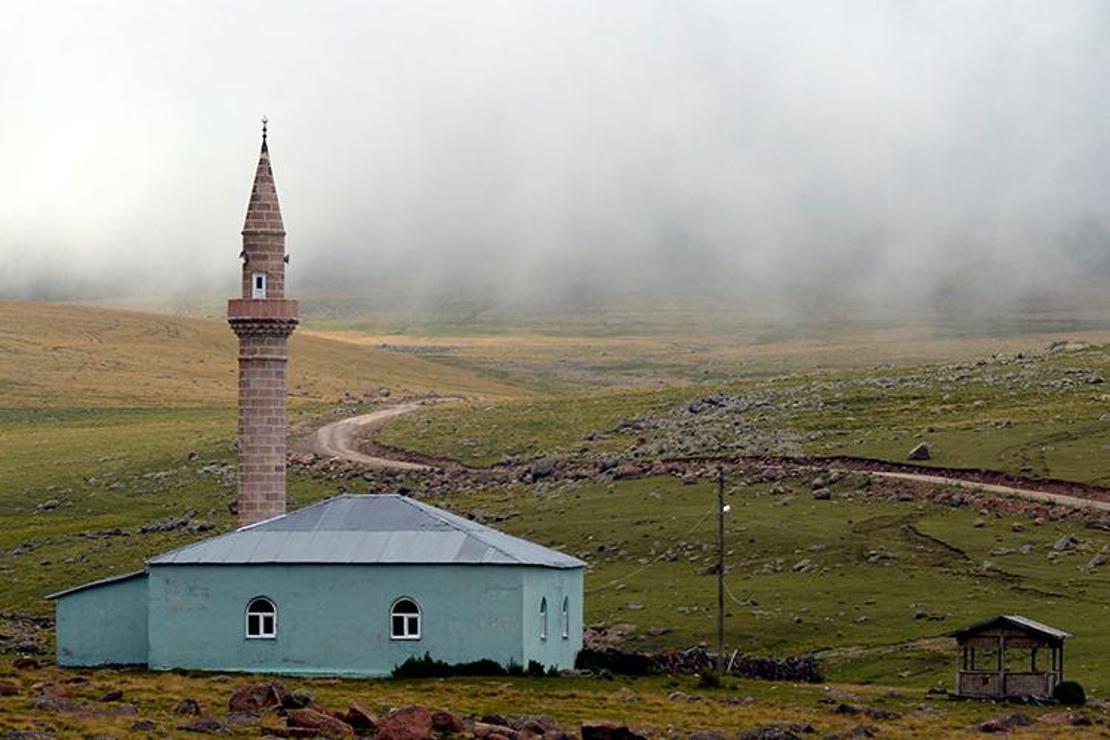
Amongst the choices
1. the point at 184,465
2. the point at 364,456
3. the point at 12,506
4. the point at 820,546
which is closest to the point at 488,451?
the point at 364,456

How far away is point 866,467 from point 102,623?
44.5m

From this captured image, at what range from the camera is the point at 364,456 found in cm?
13162

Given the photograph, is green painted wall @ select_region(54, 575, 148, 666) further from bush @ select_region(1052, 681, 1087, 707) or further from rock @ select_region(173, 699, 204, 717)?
bush @ select_region(1052, 681, 1087, 707)

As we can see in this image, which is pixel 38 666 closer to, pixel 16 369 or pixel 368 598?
pixel 368 598

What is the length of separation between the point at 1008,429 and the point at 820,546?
24350 millimetres

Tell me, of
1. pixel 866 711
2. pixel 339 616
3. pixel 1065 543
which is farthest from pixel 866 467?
pixel 866 711

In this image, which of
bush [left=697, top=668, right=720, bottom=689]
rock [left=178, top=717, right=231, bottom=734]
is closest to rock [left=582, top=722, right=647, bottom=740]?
rock [left=178, top=717, right=231, bottom=734]

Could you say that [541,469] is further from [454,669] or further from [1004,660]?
[1004,660]

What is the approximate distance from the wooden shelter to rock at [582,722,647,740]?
14605mm

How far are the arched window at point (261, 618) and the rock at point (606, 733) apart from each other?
721 inches

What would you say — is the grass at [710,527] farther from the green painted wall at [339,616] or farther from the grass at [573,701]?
the green painted wall at [339,616]

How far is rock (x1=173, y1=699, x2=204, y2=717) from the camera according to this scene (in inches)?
2101

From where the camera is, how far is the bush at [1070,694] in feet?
201

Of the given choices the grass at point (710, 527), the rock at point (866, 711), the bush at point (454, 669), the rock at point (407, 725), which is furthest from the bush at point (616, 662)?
the rock at point (407, 725)
